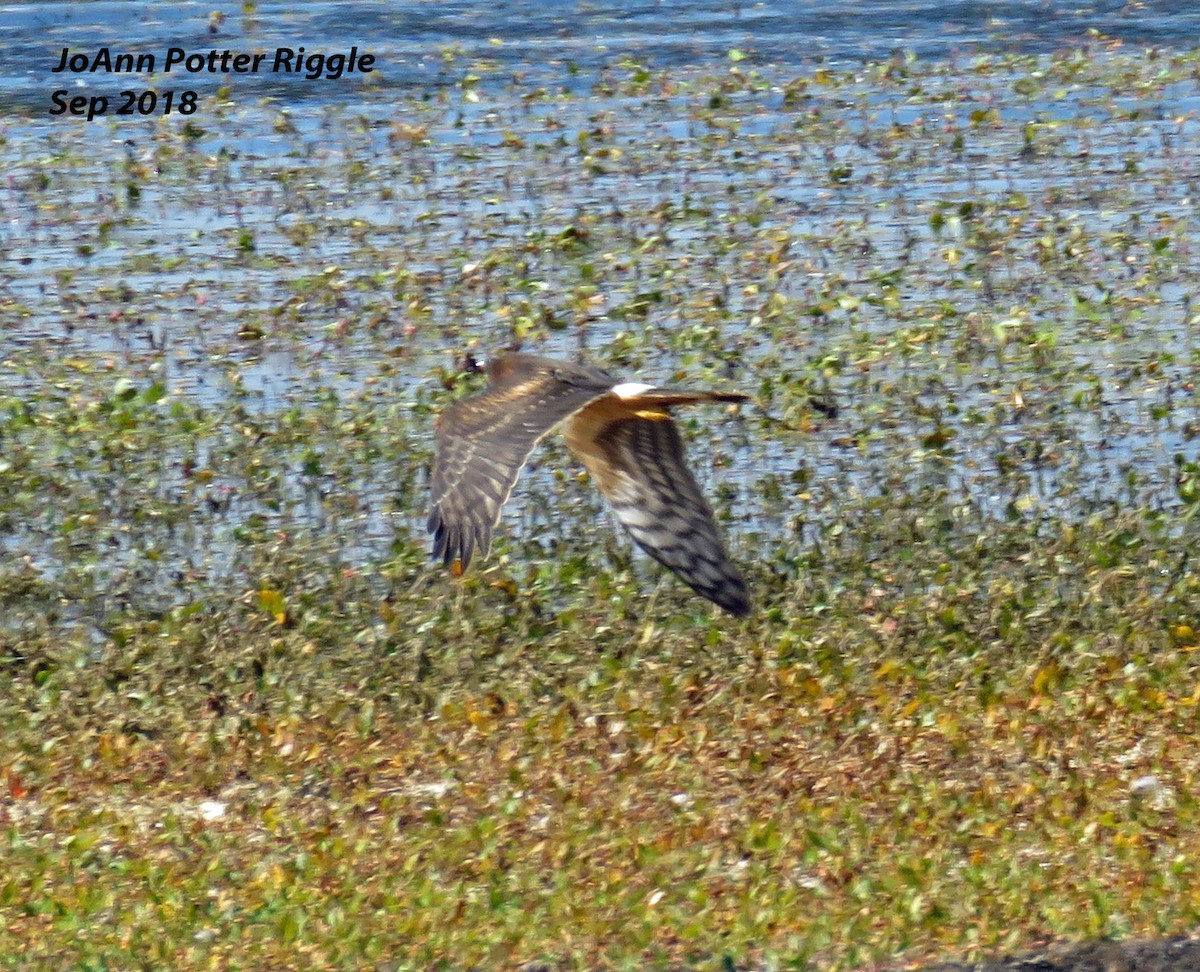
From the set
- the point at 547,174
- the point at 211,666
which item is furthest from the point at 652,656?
the point at 547,174

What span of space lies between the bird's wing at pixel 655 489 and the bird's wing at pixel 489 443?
0.18 metres

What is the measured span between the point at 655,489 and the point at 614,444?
17 centimetres

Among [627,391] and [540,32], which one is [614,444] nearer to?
[627,391]

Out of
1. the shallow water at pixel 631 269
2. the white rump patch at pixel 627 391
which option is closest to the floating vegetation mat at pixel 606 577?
the shallow water at pixel 631 269

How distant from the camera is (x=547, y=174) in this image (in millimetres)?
13266

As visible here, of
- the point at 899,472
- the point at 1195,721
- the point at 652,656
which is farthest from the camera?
the point at 899,472

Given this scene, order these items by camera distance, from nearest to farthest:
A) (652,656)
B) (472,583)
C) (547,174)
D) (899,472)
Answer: (652,656) < (472,583) < (899,472) < (547,174)

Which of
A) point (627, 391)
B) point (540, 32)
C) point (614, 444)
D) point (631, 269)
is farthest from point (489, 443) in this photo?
point (540, 32)

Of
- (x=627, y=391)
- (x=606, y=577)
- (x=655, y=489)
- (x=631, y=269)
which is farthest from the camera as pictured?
(x=631, y=269)

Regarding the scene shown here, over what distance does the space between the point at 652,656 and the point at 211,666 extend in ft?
4.30

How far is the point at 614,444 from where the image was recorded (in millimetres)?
6352

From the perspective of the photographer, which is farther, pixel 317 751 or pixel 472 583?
pixel 472 583

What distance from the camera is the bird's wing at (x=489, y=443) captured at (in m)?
5.35

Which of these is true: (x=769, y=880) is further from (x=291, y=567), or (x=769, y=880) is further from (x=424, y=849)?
(x=291, y=567)
